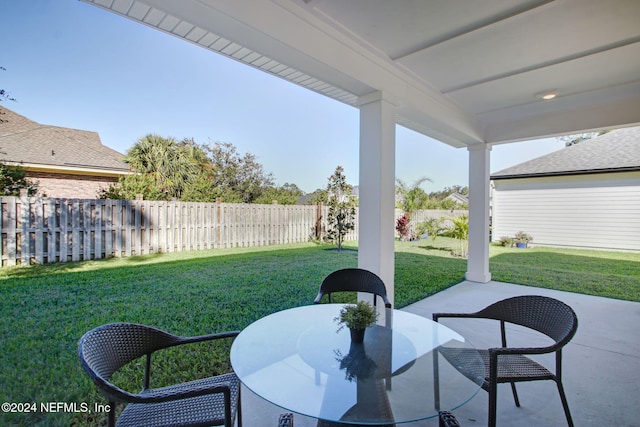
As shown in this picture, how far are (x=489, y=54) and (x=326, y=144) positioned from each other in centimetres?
729

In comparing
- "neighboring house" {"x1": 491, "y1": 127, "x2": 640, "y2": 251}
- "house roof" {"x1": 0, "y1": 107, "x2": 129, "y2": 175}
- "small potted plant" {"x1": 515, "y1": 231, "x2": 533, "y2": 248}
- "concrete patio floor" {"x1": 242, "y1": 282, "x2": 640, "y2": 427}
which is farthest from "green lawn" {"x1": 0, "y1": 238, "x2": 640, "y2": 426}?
"small potted plant" {"x1": 515, "y1": 231, "x2": 533, "y2": 248}

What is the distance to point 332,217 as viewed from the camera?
7.87 m

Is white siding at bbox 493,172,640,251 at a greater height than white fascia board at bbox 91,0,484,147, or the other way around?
white fascia board at bbox 91,0,484,147

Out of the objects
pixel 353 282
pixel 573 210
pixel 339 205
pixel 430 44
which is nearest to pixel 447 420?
pixel 353 282

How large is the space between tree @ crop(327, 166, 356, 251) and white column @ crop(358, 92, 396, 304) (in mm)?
4663

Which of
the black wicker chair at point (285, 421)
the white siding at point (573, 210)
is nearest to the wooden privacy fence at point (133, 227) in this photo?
the black wicker chair at point (285, 421)

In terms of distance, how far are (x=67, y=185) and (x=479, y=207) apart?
6498 mm

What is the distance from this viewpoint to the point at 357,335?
163 centimetres

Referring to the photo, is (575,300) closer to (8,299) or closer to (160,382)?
(160,382)

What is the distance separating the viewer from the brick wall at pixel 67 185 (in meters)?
3.96

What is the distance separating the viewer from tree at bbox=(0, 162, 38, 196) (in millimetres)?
3407

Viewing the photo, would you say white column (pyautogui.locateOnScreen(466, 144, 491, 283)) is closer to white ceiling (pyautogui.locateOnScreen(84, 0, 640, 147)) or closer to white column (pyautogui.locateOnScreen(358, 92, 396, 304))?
white ceiling (pyautogui.locateOnScreen(84, 0, 640, 147))

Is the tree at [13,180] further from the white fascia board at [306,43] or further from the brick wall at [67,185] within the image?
the white fascia board at [306,43]

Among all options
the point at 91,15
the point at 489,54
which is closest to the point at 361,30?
the point at 489,54
